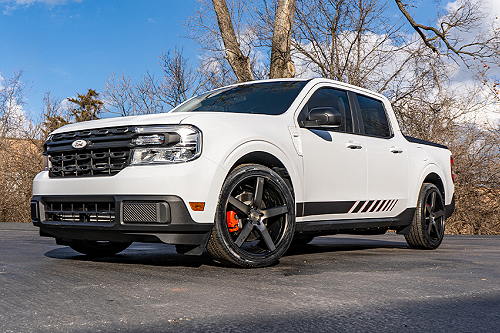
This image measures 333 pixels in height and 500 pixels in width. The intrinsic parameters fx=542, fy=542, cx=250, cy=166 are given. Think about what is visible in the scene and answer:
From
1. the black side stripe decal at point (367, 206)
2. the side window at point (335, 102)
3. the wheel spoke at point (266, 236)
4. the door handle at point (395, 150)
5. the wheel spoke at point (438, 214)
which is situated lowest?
the wheel spoke at point (438, 214)

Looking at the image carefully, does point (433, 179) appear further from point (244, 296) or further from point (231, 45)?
point (231, 45)

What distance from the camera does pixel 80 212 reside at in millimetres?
4707

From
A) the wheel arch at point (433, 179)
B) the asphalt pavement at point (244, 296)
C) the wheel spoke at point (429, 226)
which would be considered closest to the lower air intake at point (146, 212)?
the asphalt pavement at point (244, 296)

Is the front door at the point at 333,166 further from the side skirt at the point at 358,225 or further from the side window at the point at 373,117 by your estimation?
the side window at the point at 373,117

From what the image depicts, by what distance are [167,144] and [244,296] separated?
1.52 metres

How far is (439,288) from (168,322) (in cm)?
220

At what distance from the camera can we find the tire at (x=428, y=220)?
729 centimetres

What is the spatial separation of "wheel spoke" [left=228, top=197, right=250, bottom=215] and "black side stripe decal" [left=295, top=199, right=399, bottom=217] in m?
0.73

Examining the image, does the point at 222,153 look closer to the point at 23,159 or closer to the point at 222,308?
the point at 222,308

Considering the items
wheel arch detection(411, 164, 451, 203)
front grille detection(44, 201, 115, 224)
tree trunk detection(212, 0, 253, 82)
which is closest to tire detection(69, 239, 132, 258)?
front grille detection(44, 201, 115, 224)

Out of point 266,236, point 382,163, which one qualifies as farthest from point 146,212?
point 382,163

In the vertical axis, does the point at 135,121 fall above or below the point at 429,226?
above

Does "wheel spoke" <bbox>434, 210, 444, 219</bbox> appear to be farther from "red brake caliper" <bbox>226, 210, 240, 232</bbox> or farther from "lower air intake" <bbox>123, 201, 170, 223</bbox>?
"lower air intake" <bbox>123, 201, 170, 223</bbox>

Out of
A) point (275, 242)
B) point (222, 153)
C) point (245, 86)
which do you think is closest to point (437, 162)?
point (245, 86)
